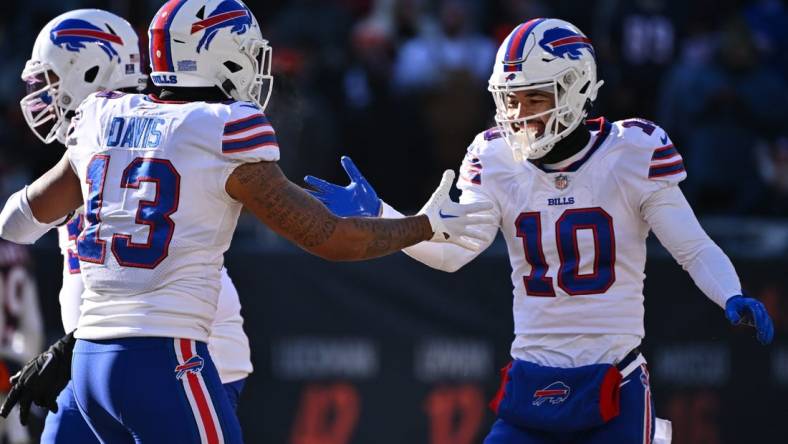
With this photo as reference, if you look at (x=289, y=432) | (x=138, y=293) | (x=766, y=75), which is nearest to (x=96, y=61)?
(x=138, y=293)

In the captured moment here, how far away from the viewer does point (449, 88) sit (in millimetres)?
8805

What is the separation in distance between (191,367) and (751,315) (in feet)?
5.25

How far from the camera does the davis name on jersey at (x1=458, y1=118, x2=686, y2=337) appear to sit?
4191 mm

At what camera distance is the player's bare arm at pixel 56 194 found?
12.8 ft

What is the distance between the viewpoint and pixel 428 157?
8.66 m

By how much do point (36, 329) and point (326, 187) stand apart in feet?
6.97

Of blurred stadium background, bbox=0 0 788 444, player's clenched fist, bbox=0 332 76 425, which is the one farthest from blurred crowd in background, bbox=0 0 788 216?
player's clenched fist, bbox=0 332 76 425

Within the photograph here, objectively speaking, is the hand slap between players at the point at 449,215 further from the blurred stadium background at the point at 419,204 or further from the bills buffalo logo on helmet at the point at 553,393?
the blurred stadium background at the point at 419,204

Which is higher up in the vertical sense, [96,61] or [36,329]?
[96,61]

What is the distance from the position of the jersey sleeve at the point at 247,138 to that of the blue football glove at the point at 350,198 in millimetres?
505

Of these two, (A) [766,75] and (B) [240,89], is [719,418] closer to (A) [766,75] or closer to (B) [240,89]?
(A) [766,75]

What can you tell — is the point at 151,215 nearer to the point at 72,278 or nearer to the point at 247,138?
the point at 247,138

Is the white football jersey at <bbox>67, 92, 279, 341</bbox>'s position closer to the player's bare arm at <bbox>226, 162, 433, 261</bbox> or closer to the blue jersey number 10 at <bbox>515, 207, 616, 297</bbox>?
the player's bare arm at <bbox>226, 162, 433, 261</bbox>

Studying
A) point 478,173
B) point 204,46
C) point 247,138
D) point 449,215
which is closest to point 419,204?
point 478,173
